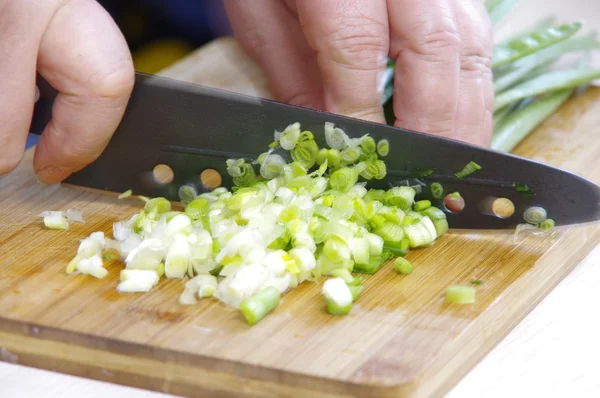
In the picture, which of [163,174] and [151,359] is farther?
[163,174]

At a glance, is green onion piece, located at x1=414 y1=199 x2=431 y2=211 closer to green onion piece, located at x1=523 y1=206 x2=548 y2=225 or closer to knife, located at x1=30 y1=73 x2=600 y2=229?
knife, located at x1=30 y1=73 x2=600 y2=229

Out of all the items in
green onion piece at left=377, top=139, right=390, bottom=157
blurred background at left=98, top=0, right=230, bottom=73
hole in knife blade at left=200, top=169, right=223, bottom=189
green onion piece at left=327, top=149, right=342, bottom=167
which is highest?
green onion piece at left=377, top=139, right=390, bottom=157

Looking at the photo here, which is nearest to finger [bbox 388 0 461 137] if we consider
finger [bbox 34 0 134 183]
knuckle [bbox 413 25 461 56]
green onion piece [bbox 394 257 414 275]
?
knuckle [bbox 413 25 461 56]

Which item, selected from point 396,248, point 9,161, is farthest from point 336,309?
point 9,161

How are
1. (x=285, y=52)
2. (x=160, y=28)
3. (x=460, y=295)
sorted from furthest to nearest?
(x=160, y=28)
(x=285, y=52)
(x=460, y=295)

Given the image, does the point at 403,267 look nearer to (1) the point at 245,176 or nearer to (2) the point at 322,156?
(2) the point at 322,156

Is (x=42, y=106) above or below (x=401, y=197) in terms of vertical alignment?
above
